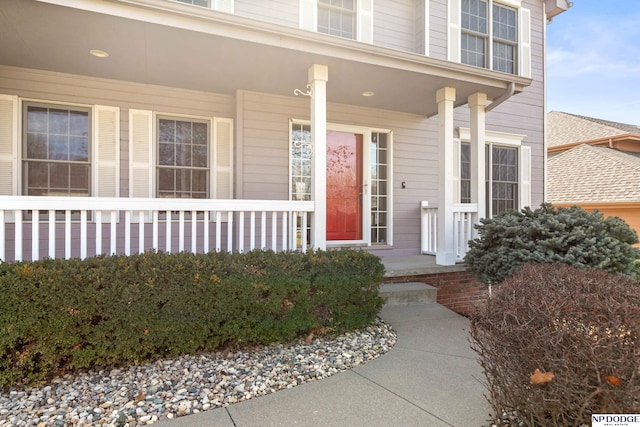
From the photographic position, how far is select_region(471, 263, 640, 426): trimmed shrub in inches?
65.4

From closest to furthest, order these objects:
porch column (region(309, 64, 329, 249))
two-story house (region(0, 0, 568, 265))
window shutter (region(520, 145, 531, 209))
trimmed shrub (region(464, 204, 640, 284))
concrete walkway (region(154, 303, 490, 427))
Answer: concrete walkway (region(154, 303, 490, 427)) < two-story house (region(0, 0, 568, 265)) < trimmed shrub (region(464, 204, 640, 284)) < porch column (region(309, 64, 329, 249)) < window shutter (region(520, 145, 531, 209))

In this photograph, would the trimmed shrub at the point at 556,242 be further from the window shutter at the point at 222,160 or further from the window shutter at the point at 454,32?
the window shutter at the point at 222,160

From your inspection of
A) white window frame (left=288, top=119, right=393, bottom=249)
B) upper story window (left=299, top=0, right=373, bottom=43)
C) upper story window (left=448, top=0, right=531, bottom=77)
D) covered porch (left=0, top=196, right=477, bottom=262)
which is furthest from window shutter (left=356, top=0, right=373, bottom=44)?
covered porch (left=0, top=196, right=477, bottom=262)

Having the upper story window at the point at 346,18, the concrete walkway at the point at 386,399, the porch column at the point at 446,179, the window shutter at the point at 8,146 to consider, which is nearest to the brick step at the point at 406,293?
the porch column at the point at 446,179

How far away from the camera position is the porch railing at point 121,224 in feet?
11.3

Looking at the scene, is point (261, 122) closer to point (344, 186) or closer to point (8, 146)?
point (344, 186)

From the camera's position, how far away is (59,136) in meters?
4.95

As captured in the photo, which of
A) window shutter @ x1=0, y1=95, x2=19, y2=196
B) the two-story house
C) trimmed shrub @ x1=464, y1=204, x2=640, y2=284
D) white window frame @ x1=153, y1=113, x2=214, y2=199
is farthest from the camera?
white window frame @ x1=153, y1=113, x2=214, y2=199

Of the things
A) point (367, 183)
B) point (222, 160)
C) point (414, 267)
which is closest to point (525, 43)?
point (367, 183)

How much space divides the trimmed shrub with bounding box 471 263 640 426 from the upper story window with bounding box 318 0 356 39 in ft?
18.2

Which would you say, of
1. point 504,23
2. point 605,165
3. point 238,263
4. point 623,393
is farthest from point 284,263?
point 605,165

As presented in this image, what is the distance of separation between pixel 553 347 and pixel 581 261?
2.92 m

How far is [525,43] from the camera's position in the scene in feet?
24.9

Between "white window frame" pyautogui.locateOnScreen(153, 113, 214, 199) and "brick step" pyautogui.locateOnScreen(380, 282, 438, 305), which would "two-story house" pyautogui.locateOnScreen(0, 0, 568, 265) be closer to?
"white window frame" pyautogui.locateOnScreen(153, 113, 214, 199)
